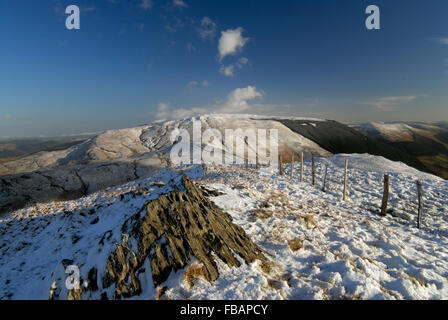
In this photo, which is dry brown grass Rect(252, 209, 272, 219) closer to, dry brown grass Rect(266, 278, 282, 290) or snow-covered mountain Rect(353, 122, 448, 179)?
dry brown grass Rect(266, 278, 282, 290)

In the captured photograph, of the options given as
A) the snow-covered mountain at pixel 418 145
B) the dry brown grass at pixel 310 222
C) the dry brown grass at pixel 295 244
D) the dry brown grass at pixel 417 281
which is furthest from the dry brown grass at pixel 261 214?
the snow-covered mountain at pixel 418 145

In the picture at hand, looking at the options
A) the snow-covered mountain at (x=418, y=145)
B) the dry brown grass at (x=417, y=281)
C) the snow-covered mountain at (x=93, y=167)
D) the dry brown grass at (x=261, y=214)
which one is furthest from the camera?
the snow-covered mountain at (x=418, y=145)

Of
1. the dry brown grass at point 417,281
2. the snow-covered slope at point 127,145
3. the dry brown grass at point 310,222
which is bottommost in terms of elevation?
the dry brown grass at point 417,281

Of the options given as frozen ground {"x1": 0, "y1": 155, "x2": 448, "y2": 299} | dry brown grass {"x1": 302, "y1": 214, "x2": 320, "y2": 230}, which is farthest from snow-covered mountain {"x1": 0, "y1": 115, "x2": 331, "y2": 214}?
dry brown grass {"x1": 302, "y1": 214, "x2": 320, "y2": 230}

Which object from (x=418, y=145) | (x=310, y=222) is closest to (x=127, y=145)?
(x=310, y=222)

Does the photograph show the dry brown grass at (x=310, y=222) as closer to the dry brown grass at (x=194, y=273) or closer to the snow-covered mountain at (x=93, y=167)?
the dry brown grass at (x=194, y=273)

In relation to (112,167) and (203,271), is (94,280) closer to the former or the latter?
(203,271)
